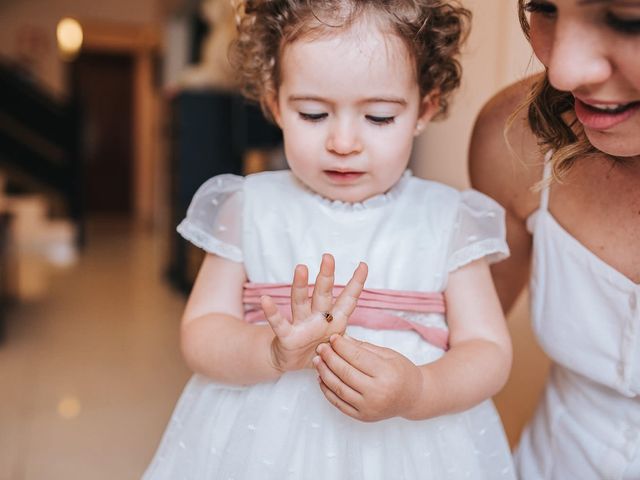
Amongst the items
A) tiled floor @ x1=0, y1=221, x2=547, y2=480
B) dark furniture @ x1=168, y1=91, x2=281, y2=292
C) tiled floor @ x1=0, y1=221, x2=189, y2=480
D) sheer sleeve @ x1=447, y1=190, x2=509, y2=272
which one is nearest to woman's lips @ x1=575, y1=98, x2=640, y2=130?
sheer sleeve @ x1=447, y1=190, x2=509, y2=272

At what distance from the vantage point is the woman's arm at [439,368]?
2.11 ft

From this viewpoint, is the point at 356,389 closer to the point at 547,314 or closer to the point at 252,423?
the point at 252,423

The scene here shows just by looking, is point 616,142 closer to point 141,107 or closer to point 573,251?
point 573,251

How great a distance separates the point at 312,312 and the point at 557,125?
37 cm

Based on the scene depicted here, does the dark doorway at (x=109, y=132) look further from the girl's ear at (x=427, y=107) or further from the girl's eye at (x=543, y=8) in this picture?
the girl's eye at (x=543, y=8)

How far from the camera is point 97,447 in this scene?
5.74 feet

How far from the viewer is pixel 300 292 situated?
64 cm

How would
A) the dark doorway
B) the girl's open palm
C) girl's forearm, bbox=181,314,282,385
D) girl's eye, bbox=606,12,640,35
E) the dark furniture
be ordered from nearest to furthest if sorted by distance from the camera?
1. girl's eye, bbox=606,12,640,35
2. the girl's open palm
3. girl's forearm, bbox=181,314,282,385
4. the dark furniture
5. the dark doorway

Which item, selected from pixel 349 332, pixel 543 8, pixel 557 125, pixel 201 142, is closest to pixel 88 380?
pixel 201 142

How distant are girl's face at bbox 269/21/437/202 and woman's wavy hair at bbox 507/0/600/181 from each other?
0.45 ft

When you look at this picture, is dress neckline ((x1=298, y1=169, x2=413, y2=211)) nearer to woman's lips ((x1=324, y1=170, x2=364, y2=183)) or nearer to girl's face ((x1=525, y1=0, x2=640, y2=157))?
woman's lips ((x1=324, y1=170, x2=364, y2=183))

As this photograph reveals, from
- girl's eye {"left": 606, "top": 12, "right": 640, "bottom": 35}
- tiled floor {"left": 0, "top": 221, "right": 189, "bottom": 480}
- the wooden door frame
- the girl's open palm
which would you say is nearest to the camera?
girl's eye {"left": 606, "top": 12, "right": 640, "bottom": 35}

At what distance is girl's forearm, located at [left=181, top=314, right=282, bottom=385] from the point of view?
2.43ft

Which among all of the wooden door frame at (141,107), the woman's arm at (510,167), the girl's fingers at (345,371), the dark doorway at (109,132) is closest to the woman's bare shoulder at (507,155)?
the woman's arm at (510,167)
